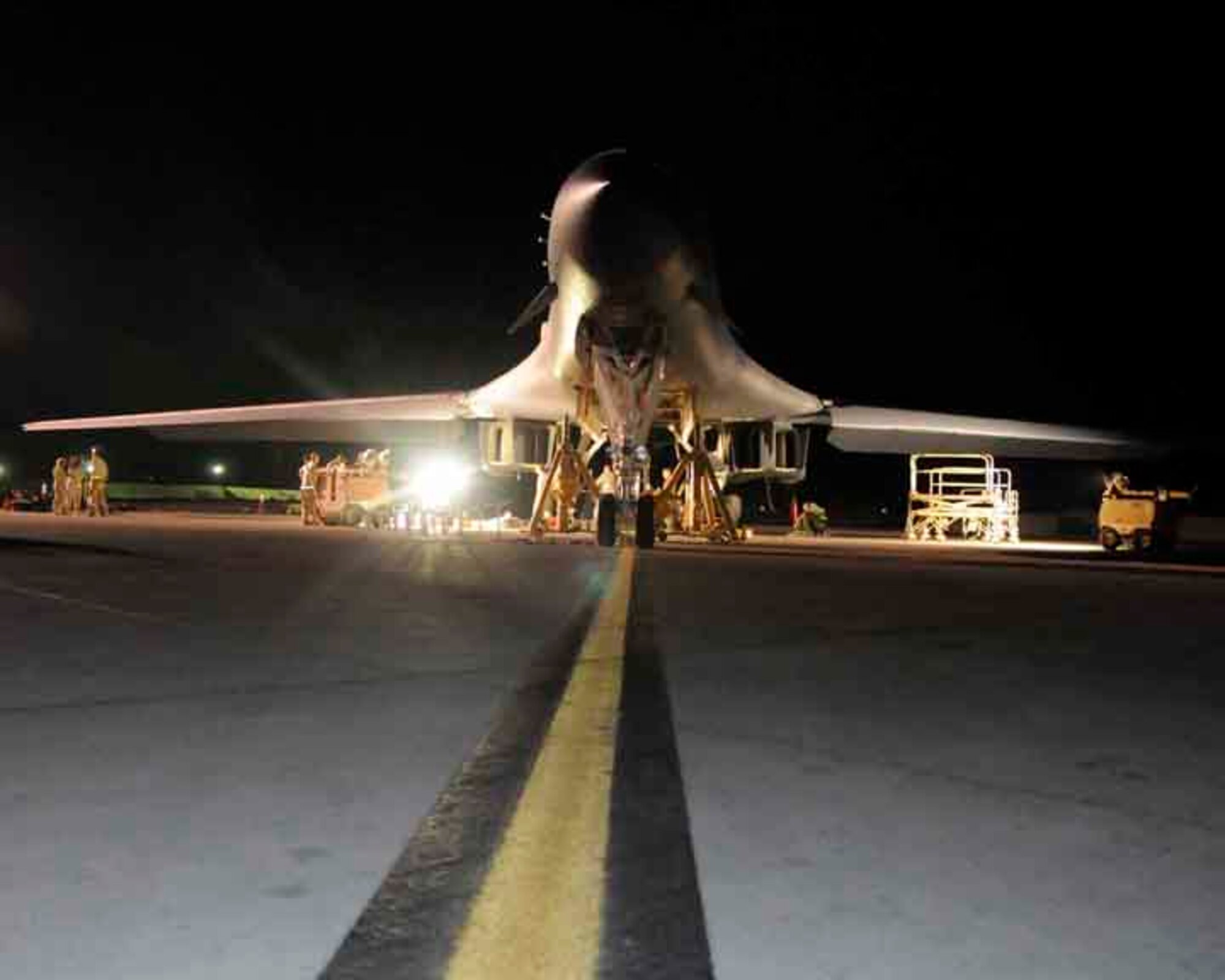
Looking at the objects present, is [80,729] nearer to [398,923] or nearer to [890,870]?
[398,923]

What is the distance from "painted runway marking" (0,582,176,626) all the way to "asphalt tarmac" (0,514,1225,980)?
0.11 meters

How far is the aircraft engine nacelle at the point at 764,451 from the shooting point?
2388 cm

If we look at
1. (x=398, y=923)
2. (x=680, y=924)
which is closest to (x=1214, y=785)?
(x=680, y=924)

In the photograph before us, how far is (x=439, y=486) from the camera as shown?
26.5 m

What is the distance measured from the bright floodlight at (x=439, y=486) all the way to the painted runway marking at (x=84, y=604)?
15758 mm

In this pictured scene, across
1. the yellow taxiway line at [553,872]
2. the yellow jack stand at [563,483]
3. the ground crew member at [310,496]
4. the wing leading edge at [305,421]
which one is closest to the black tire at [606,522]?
the yellow jack stand at [563,483]

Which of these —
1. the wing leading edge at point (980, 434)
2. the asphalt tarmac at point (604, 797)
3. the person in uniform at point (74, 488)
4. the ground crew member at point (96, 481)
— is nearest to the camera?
the asphalt tarmac at point (604, 797)

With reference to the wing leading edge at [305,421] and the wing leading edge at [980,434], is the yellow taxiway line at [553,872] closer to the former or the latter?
the wing leading edge at [980,434]

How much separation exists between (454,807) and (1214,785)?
243 cm

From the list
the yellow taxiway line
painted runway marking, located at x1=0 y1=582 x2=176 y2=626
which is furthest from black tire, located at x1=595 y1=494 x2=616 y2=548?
the yellow taxiway line

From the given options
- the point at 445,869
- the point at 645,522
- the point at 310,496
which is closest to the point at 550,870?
the point at 445,869

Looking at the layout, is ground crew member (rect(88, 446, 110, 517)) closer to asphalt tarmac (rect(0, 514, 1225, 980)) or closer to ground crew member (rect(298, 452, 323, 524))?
ground crew member (rect(298, 452, 323, 524))

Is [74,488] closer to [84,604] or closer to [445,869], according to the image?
[84,604]

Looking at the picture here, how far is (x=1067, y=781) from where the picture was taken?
3.91 meters
